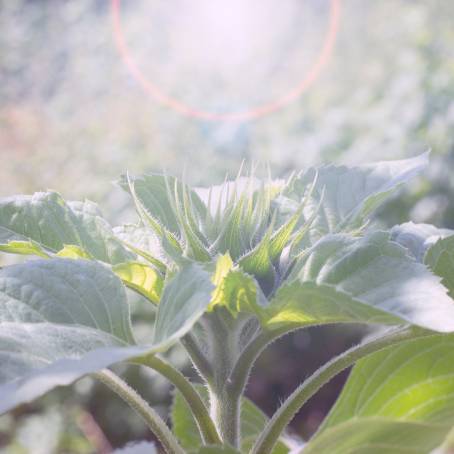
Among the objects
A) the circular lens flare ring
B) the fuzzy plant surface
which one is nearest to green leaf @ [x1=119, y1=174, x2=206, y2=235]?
the fuzzy plant surface

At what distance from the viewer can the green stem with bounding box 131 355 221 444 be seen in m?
0.50

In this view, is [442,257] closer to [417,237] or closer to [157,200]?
[417,237]

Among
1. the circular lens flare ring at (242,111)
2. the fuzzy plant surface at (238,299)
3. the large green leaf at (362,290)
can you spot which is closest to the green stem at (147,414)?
the fuzzy plant surface at (238,299)

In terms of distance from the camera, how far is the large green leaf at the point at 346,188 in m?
0.60

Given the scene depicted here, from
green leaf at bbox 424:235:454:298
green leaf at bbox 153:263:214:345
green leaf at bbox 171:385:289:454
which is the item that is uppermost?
green leaf at bbox 424:235:454:298

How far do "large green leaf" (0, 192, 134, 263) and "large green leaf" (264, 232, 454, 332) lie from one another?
16 cm

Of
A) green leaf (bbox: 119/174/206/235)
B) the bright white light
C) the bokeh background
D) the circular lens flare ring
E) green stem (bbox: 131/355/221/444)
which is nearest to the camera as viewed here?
green stem (bbox: 131/355/221/444)

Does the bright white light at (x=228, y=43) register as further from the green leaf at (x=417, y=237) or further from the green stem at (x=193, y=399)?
the green stem at (x=193, y=399)

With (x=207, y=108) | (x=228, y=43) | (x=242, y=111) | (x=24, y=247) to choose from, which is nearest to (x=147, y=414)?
(x=24, y=247)

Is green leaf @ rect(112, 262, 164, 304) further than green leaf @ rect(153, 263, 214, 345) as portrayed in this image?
Yes

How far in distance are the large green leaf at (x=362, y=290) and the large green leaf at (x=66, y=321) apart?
0.19 feet

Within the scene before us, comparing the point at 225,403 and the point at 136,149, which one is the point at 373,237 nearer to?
the point at 225,403

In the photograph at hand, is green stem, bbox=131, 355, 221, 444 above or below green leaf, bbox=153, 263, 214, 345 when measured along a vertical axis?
below

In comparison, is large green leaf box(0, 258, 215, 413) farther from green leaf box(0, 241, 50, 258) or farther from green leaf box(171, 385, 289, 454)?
green leaf box(171, 385, 289, 454)
